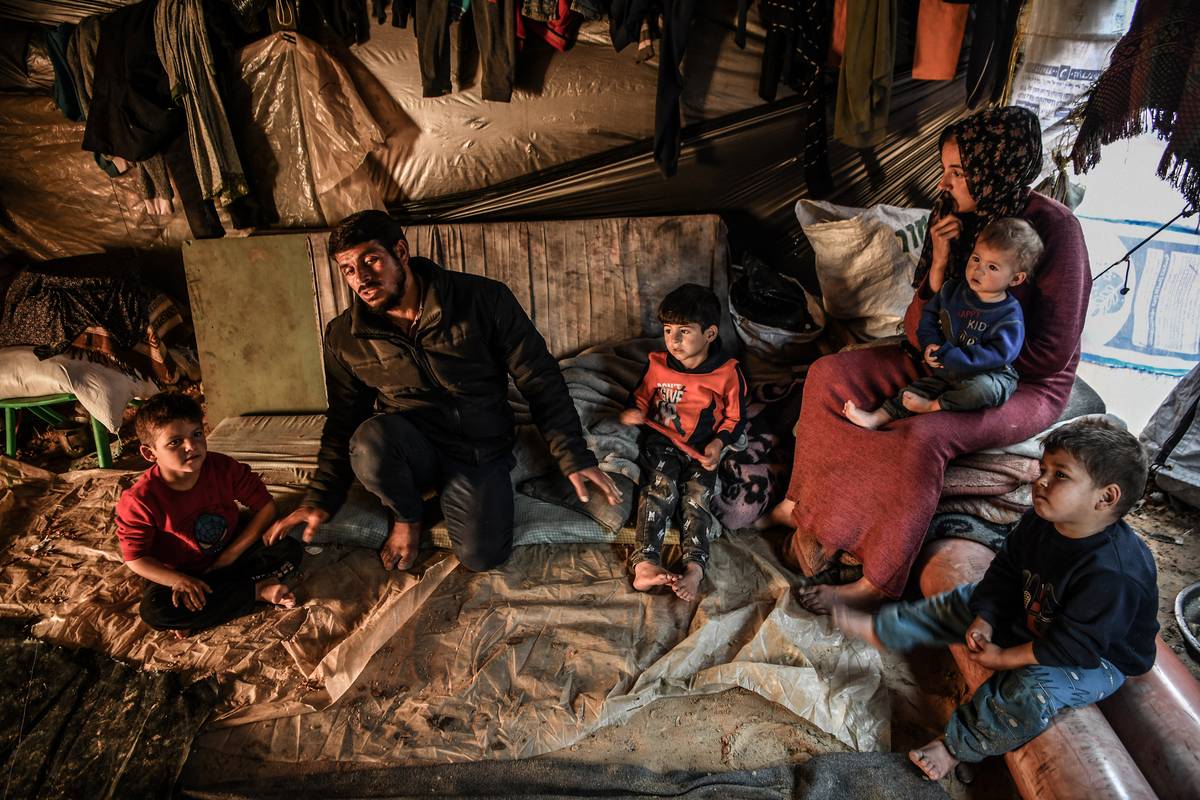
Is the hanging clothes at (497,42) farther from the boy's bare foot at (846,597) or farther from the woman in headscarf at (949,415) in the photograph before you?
the boy's bare foot at (846,597)

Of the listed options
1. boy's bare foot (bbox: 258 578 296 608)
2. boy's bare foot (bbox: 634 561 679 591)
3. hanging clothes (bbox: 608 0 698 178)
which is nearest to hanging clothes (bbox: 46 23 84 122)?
hanging clothes (bbox: 608 0 698 178)

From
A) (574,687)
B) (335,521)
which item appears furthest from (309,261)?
(574,687)

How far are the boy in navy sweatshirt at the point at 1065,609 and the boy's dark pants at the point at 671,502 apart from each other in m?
0.91

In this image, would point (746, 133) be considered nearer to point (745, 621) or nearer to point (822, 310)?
point (822, 310)

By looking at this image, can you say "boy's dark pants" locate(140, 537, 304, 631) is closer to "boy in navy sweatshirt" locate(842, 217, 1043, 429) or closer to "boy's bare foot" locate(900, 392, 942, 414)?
"boy in navy sweatshirt" locate(842, 217, 1043, 429)

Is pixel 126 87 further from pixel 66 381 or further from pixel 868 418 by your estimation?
pixel 868 418

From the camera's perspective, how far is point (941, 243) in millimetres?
2191

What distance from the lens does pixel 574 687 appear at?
1805mm

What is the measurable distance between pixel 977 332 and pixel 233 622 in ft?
8.56

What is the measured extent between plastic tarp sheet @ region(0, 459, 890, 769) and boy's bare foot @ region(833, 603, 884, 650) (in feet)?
0.11

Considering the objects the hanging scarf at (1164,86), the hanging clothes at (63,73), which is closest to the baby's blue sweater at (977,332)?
the hanging scarf at (1164,86)

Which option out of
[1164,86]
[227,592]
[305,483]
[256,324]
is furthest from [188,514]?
[1164,86]

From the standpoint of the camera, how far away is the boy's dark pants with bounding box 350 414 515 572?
7.18ft

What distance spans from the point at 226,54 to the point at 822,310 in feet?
10.6
